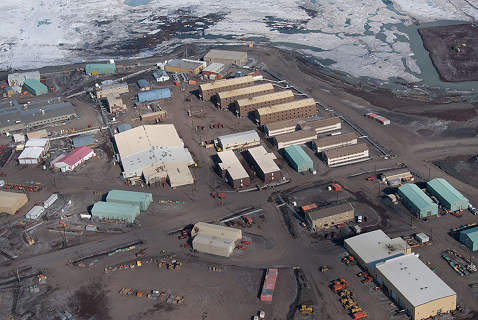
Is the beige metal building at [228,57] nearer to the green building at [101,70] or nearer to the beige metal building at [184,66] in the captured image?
the beige metal building at [184,66]

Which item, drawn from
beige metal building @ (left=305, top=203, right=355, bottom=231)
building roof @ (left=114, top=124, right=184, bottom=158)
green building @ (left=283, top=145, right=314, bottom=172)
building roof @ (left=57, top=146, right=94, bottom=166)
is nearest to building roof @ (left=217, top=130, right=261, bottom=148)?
green building @ (left=283, top=145, right=314, bottom=172)

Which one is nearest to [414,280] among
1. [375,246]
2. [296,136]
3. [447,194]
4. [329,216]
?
[375,246]

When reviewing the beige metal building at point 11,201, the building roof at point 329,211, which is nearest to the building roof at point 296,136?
the building roof at point 329,211

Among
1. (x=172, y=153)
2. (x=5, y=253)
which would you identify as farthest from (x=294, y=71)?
(x=5, y=253)

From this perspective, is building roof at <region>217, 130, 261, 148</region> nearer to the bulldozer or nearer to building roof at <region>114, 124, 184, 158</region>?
building roof at <region>114, 124, 184, 158</region>

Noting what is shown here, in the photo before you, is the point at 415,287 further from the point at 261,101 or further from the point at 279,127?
the point at 261,101
